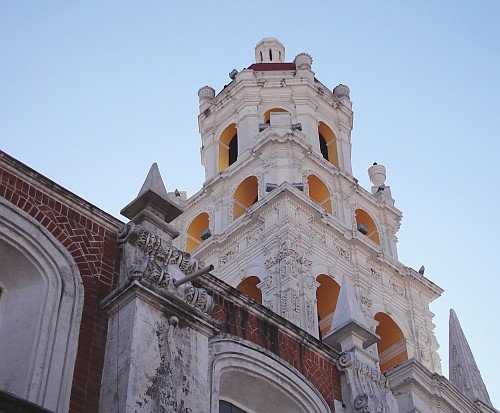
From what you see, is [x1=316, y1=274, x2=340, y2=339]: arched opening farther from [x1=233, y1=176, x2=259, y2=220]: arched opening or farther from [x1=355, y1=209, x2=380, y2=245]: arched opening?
[x1=233, y1=176, x2=259, y2=220]: arched opening

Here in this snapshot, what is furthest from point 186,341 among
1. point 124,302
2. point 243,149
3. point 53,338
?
point 243,149

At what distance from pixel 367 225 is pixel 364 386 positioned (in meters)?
19.2

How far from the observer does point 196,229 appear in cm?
3372

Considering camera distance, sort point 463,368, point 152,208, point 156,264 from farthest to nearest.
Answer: point 463,368, point 152,208, point 156,264

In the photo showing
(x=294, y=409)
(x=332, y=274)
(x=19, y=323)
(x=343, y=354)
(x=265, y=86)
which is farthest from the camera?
(x=265, y=86)

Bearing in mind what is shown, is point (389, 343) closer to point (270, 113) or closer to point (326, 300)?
point (326, 300)

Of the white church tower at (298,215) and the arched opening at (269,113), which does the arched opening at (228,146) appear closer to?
the white church tower at (298,215)

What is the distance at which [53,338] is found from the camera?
11.1m

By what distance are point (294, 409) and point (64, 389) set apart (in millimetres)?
4816

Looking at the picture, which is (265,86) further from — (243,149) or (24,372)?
(24,372)

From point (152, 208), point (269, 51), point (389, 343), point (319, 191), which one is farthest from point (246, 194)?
point (152, 208)

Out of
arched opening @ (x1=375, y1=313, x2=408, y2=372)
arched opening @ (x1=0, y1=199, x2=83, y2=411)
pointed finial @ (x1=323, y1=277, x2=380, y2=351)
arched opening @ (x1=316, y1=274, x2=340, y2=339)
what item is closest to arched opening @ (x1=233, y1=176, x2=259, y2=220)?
arched opening @ (x1=316, y1=274, x2=340, y2=339)

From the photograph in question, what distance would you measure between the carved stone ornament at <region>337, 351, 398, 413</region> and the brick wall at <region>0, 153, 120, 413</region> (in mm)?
4861

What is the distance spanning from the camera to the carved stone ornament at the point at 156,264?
12047mm
